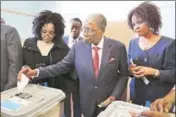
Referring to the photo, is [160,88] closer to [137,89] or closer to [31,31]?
[137,89]

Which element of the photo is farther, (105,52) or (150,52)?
(105,52)

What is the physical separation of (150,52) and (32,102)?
36 centimetres

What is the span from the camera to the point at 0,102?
20.7 inches

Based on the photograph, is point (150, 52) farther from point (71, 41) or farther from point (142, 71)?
point (71, 41)

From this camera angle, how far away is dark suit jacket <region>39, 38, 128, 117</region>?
0.67m

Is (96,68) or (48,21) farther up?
(48,21)

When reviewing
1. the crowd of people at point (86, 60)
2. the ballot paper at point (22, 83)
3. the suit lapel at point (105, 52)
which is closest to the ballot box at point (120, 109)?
the crowd of people at point (86, 60)

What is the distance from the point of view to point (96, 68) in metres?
0.67

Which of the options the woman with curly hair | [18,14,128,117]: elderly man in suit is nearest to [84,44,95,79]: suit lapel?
[18,14,128,117]: elderly man in suit

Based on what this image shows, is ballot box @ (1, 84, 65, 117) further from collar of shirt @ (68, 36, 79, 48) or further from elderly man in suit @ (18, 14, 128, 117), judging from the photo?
collar of shirt @ (68, 36, 79, 48)

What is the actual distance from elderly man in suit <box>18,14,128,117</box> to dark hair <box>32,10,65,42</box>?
0.07 meters

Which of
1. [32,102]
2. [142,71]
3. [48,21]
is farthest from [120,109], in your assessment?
[48,21]

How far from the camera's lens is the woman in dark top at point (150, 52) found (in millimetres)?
435

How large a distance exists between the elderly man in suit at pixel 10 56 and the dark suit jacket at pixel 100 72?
0.12 meters
